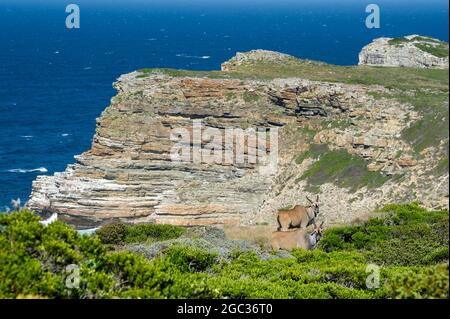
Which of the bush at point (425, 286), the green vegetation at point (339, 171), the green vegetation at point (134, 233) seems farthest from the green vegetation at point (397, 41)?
the bush at point (425, 286)

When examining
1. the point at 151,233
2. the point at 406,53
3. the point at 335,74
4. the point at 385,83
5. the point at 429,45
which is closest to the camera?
the point at 151,233

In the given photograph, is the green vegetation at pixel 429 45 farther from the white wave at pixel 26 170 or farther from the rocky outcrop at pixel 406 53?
the white wave at pixel 26 170

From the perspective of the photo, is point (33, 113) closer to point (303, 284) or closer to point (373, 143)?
point (373, 143)

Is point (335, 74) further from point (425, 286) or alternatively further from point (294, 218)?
point (425, 286)

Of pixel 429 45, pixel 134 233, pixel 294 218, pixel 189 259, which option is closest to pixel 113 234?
pixel 134 233

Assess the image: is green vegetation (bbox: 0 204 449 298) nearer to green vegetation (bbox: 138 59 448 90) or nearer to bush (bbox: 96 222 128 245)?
bush (bbox: 96 222 128 245)
